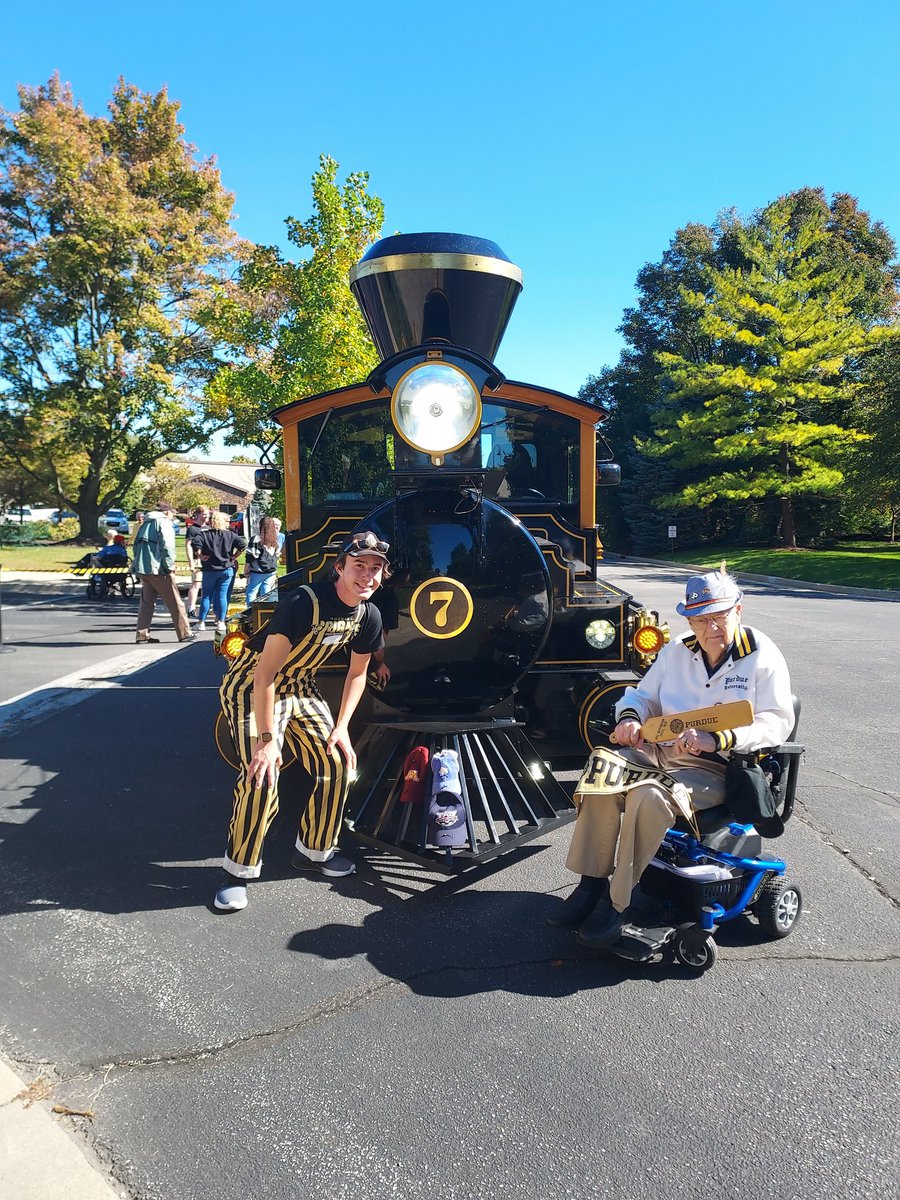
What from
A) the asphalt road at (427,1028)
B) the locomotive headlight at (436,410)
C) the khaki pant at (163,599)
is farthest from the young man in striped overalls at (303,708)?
the khaki pant at (163,599)

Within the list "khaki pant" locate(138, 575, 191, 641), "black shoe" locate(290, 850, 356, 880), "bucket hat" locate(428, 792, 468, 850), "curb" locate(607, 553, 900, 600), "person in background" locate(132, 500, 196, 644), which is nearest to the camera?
"bucket hat" locate(428, 792, 468, 850)

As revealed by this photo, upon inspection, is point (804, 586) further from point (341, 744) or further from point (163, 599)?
point (341, 744)

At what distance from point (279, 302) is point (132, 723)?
31.3 ft

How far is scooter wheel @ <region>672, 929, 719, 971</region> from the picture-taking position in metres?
2.78

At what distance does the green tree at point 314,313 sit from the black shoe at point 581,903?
9.35 metres

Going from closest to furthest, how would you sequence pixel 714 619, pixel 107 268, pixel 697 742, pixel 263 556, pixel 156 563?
pixel 697 742 → pixel 714 619 → pixel 156 563 → pixel 263 556 → pixel 107 268

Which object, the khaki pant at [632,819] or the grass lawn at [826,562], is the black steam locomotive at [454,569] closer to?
the khaki pant at [632,819]

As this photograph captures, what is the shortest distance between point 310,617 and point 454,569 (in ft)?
2.65

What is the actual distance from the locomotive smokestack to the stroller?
3.05 m

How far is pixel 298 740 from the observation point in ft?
11.5

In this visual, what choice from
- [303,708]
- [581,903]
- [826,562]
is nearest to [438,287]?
[303,708]

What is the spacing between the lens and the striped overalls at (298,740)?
10.8 ft

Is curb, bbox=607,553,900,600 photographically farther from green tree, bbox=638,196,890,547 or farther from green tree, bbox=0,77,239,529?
green tree, bbox=0,77,239,529

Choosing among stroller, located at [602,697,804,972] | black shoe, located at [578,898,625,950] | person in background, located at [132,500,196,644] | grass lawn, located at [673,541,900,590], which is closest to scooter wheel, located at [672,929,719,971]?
stroller, located at [602,697,804,972]
